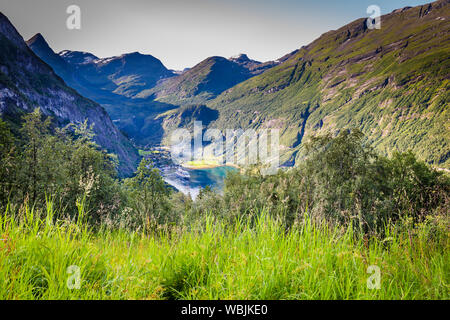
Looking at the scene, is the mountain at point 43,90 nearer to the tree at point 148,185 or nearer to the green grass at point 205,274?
the tree at point 148,185

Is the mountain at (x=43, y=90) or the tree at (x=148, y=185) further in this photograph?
the mountain at (x=43, y=90)

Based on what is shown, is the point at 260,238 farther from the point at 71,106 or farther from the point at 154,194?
the point at 71,106

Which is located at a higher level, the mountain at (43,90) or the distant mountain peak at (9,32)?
the distant mountain peak at (9,32)

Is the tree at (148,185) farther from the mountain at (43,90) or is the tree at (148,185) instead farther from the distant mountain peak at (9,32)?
the distant mountain peak at (9,32)

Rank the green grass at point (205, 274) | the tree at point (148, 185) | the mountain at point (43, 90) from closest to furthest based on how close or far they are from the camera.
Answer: the green grass at point (205, 274) < the tree at point (148, 185) < the mountain at point (43, 90)

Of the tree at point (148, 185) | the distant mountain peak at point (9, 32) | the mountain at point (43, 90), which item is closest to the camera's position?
the tree at point (148, 185)

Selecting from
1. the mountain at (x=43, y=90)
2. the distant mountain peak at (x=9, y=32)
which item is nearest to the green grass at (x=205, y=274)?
the mountain at (x=43, y=90)

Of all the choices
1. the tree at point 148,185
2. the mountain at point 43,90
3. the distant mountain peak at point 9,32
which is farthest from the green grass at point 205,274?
the distant mountain peak at point 9,32

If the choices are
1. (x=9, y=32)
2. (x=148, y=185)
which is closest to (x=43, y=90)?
(x=9, y=32)

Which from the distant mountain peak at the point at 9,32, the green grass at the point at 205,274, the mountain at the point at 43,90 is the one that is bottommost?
the green grass at the point at 205,274

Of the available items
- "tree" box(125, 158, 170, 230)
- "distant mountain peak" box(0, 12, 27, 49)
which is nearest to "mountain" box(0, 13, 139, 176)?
"distant mountain peak" box(0, 12, 27, 49)

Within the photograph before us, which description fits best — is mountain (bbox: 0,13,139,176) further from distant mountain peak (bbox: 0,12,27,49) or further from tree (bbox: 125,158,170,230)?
tree (bbox: 125,158,170,230)
